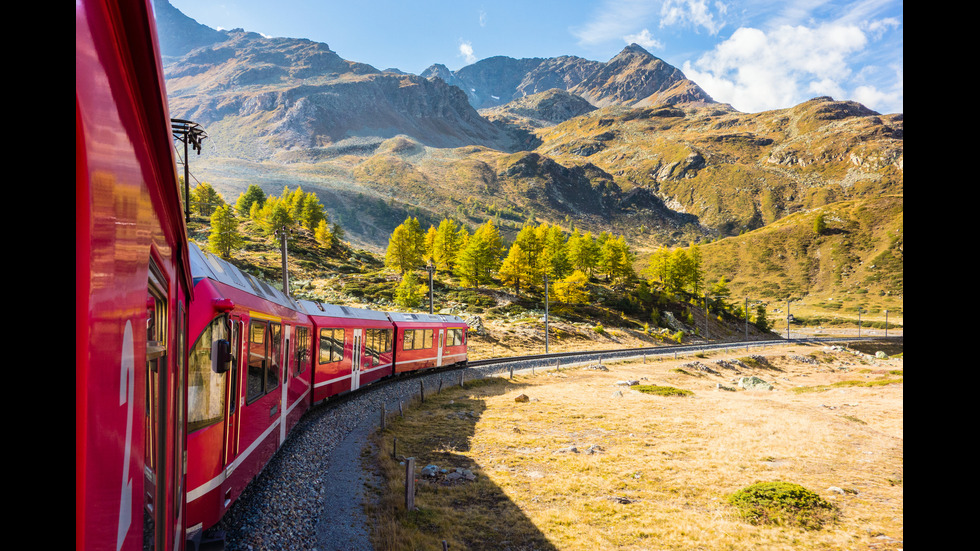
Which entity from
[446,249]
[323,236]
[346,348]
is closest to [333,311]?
[346,348]

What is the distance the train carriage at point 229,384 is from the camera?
6168mm

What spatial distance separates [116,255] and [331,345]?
15.4 meters

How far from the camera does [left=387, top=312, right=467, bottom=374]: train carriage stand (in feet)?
79.7

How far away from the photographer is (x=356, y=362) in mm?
19094

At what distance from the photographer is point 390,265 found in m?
74.4

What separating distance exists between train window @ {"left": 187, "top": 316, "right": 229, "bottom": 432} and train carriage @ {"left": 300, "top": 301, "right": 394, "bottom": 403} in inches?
315

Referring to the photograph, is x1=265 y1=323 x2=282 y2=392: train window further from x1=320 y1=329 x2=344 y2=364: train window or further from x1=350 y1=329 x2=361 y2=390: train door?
x1=350 y1=329 x2=361 y2=390: train door

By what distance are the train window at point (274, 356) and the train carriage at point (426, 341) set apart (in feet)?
42.3

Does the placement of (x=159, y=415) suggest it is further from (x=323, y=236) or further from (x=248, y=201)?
(x=248, y=201)

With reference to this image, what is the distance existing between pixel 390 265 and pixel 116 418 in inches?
2913

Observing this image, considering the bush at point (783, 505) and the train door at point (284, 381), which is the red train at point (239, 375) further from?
the bush at point (783, 505)

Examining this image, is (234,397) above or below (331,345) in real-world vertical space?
above

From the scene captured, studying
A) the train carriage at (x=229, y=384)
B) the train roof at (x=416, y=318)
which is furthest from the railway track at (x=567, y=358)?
the train carriage at (x=229, y=384)
